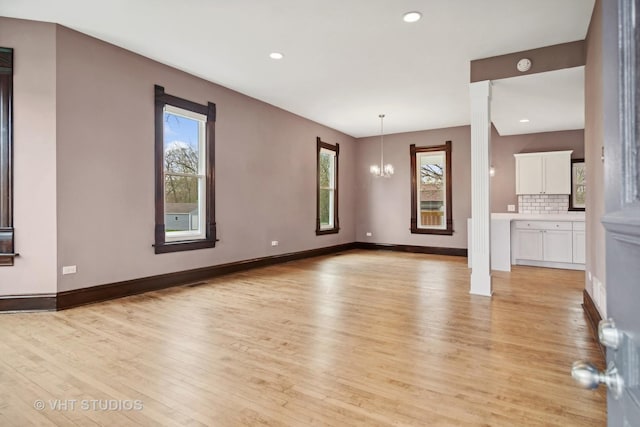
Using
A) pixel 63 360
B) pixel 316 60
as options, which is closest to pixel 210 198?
pixel 316 60

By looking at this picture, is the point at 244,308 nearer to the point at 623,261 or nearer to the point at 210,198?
the point at 210,198

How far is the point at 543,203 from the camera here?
7562 mm

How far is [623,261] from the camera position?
2.01 ft

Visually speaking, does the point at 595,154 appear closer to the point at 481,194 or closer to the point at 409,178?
the point at 481,194

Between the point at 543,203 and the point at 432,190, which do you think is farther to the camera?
the point at 432,190

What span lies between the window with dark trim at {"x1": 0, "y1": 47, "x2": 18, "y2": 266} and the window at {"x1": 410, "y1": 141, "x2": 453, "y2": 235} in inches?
294

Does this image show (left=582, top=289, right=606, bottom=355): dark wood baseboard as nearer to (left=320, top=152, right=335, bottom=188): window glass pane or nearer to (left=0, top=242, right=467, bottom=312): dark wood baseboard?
(left=0, top=242, right=467, bottom=312): dark wood baseboard

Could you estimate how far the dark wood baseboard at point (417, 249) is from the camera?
831cm

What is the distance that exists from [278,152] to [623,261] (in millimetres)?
6652

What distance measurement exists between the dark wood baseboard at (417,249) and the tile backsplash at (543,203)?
5.11ft

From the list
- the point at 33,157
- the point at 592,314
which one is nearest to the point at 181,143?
the point at 33,157

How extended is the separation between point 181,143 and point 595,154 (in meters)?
5.00

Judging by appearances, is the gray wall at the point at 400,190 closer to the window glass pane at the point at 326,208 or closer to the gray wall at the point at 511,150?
the gray wall at the point at 511,150

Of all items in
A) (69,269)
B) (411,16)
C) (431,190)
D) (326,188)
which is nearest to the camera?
(411,16)
